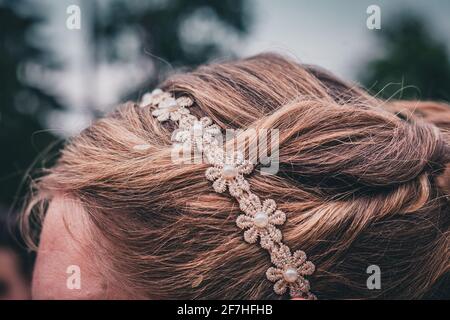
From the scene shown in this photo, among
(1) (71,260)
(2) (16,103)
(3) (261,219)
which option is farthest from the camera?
(2) (16,103)

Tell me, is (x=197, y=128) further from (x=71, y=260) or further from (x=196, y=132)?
(x=71, y=260)

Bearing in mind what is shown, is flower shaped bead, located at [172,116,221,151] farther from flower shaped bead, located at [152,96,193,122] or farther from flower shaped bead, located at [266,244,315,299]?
flower shaped bead, located at [266,244,315,299]

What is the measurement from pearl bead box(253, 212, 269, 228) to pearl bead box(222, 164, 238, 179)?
79 mm

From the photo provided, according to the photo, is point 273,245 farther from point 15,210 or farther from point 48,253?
point 15,210

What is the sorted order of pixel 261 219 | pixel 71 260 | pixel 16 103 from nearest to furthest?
pixel 261 219 → pixel 71 260 → pixel 16 103

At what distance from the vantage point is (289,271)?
793 mm

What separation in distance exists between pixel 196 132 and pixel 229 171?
10 cm

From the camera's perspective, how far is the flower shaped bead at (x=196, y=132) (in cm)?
82

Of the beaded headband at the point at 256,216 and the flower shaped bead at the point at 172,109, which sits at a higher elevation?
the flower shaped bead at the point at 172,109

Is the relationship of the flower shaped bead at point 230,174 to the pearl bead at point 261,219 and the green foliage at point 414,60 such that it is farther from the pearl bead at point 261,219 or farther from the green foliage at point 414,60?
the green foliage at point 414,60

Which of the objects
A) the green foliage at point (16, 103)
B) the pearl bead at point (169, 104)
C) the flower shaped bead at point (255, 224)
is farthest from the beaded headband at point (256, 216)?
the green foliage at point (16, 103)

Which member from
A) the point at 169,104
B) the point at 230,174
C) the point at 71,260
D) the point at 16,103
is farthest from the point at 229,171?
the point at 16,103

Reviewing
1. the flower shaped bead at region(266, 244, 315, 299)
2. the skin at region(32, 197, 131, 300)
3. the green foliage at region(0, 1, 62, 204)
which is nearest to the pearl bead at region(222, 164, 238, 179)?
the flower shaped bead at region(266, 244, 315, 299)

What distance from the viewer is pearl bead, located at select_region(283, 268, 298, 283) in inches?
31.3
